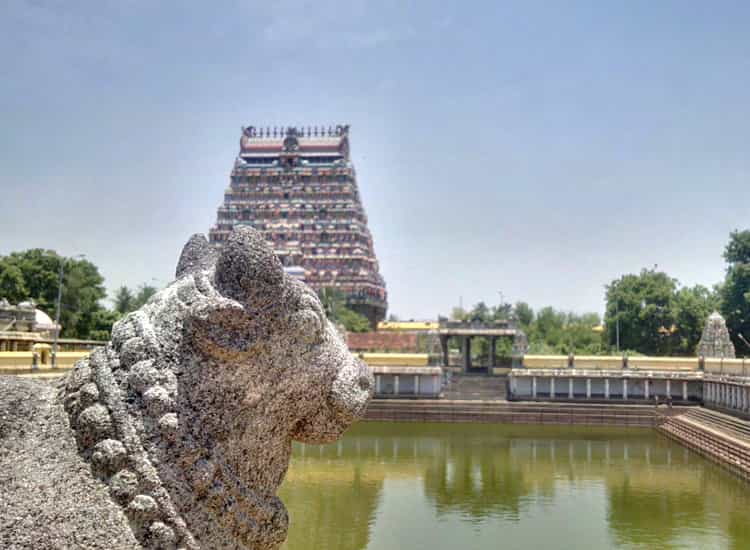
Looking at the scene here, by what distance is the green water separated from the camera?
15.4 meters

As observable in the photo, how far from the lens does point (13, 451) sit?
311 centimetres

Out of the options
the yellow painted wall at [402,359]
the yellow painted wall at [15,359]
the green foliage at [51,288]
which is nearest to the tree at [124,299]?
the green foliage at [51,288]

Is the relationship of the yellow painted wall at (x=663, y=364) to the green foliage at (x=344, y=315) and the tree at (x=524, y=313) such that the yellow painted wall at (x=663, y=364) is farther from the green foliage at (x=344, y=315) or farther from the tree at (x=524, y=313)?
the tree at (x=524, y=313)

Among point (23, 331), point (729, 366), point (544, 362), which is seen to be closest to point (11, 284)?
point (23, 331)

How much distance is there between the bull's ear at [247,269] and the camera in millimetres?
3309

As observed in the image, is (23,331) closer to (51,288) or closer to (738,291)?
(51,288)

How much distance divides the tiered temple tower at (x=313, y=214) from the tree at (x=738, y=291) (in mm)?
27578

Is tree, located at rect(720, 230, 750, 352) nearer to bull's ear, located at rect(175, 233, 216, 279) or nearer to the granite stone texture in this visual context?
the granite stone texture

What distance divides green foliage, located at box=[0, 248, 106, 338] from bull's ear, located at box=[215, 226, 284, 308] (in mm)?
39714

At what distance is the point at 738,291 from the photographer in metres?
47.4

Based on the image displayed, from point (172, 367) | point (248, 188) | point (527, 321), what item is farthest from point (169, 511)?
point (527, 321)

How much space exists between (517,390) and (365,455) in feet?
49.0

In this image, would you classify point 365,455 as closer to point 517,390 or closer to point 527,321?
point 517,390

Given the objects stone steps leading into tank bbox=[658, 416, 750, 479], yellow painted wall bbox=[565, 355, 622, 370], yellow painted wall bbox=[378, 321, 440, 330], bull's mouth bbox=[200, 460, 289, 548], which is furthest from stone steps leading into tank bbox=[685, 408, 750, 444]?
yellow painted wall bbox=[378, 321, 440, 330]
